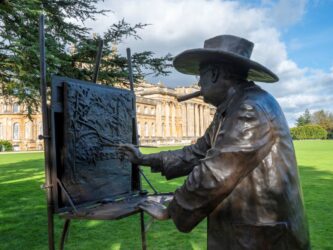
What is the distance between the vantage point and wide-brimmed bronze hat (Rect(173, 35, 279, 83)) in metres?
1.83

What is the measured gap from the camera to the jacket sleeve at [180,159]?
2.46 meters

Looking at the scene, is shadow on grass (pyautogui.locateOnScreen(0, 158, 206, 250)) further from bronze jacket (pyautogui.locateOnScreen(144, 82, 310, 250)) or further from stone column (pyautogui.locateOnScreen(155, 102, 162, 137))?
stone column (pyautogui.locateOnScreen(155, 102, 162, 137))

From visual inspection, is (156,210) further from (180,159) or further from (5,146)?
(5,146)

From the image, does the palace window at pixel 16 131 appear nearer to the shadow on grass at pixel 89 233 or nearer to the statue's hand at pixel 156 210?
the shadow on grass at pixel 89 233

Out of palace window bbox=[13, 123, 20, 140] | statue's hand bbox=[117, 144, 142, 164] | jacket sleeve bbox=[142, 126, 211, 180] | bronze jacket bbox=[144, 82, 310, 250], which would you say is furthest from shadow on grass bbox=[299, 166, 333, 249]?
palace window bbox=[13, 123, 20, 140]

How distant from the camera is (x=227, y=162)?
5.33 feet

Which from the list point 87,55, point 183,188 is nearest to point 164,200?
point 183,188

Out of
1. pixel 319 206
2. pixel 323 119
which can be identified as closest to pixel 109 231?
pixel 319 206

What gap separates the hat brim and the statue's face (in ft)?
0.17

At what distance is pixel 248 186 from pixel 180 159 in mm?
835

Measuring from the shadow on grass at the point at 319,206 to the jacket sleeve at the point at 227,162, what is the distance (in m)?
3.52

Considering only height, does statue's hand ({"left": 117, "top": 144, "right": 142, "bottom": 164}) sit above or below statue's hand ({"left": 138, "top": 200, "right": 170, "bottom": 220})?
above

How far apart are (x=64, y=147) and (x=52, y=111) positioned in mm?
304

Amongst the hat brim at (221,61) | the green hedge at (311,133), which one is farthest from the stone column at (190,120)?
the hat brim at (221,61)
